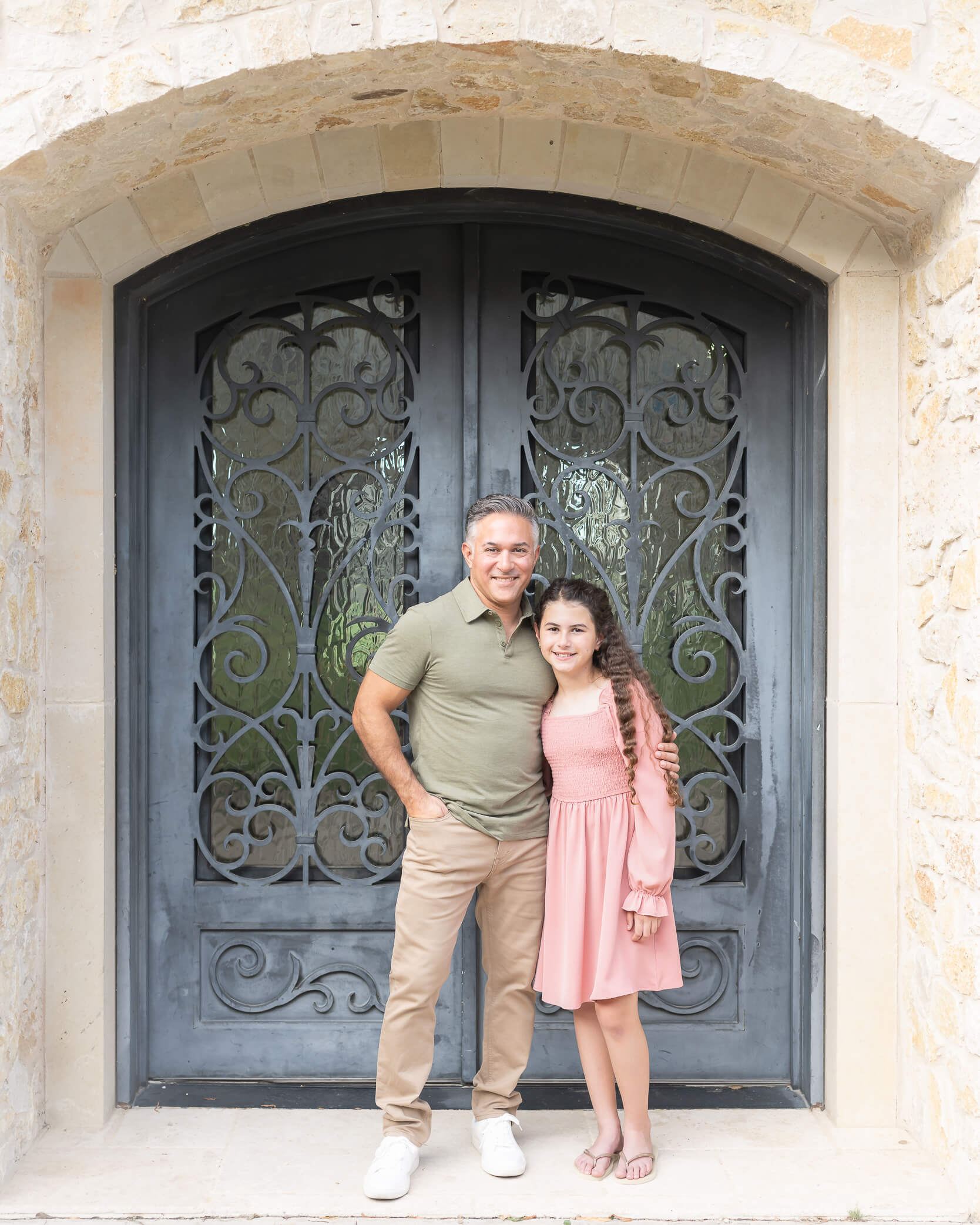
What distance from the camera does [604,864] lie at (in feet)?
9.70

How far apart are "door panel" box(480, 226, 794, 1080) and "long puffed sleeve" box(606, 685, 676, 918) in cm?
74

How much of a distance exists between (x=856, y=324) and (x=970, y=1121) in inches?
95.4

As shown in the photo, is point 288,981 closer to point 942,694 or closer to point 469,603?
point 469,603

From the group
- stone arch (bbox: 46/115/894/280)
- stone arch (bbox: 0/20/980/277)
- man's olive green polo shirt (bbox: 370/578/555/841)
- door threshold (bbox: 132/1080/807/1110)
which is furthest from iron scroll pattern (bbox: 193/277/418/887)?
door threshold (bbox: 132/1080/807/1110)

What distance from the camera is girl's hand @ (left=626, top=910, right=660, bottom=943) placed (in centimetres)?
289

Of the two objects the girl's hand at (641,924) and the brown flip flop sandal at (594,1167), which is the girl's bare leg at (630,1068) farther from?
the girl's hand at (641,924)

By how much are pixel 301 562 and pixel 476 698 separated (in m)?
0.93

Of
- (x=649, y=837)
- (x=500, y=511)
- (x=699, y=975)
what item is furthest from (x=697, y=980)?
(x=500, y=511)

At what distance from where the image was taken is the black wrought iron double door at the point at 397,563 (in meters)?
3.57

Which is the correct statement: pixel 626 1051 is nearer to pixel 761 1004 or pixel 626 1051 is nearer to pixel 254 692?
pixel 761 1004

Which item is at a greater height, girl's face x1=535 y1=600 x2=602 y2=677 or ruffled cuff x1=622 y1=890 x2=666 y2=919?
girl's face x1=535 y1=600 x2=602 y2=677

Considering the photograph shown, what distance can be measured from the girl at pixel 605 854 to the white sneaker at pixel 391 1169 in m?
0.51

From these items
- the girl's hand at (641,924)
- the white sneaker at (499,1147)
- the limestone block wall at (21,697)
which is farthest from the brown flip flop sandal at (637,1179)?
the limestone block wall at (21,697)

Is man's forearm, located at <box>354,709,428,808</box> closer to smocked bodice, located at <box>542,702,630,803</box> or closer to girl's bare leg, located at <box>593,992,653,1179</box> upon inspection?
smocked bodice, located at <box>542,702,630,803</box>
